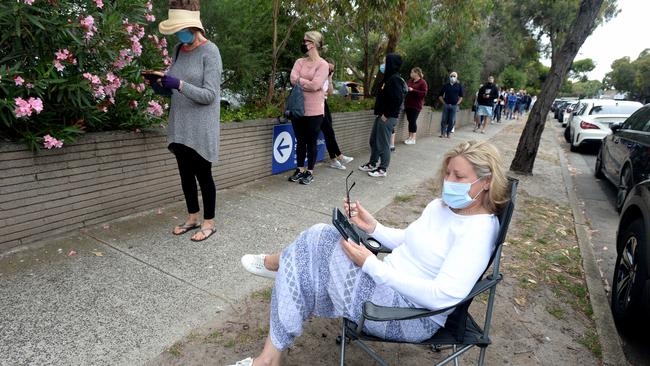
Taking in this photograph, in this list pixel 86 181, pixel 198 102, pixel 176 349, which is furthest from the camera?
pixel 86 181

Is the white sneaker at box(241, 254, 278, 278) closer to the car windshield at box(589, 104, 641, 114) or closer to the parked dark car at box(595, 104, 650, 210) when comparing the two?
the parked dark car at box(595, 104, 650, 210)

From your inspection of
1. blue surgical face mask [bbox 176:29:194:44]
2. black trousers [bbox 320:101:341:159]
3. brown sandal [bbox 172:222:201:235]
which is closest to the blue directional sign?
black trousers [bbox 320:101:341:159]

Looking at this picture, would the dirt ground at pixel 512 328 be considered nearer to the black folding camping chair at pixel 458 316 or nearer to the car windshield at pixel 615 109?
the black folding camping chair at pixel 458 316

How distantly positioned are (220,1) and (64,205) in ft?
12.7

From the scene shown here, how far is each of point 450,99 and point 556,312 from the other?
956 cm

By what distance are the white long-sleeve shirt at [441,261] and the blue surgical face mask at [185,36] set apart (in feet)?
7.64

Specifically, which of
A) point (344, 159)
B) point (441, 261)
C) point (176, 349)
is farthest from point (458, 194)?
point (344, 159)

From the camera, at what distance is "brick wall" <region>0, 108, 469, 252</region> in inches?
121

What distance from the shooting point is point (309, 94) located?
538 centimetres

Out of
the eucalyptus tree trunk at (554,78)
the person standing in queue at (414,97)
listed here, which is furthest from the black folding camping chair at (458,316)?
the person standing in queue at (414,97)

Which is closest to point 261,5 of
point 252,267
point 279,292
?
point 252,267

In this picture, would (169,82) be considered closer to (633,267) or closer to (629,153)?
(633,267)

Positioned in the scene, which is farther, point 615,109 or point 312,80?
point 615,109

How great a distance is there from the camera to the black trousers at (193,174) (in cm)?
342
